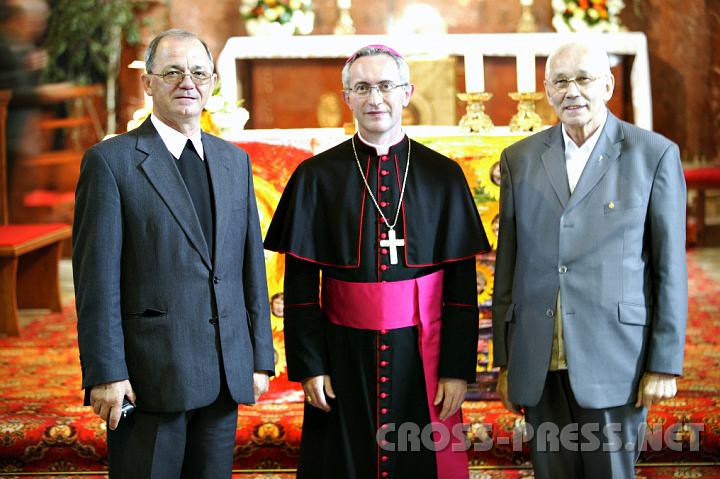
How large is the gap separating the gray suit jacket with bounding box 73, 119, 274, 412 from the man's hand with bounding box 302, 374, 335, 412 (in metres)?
0.25

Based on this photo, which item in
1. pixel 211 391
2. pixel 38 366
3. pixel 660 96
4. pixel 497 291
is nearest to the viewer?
pixel 211 391

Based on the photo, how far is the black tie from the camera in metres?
2.92

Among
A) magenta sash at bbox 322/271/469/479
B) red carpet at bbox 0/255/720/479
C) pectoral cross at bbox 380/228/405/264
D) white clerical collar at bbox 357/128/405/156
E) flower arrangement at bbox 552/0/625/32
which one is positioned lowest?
red carpet at bbox 0/255/720/479

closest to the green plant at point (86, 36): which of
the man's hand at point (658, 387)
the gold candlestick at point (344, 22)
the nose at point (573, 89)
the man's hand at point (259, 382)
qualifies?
the gold candlestick at point (344, 22)

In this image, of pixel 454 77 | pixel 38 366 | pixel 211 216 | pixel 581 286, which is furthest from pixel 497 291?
pixel 454 77

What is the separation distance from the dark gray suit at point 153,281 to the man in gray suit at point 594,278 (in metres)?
0.92

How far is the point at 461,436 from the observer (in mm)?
3184

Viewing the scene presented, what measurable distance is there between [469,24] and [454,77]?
1299 millimetres

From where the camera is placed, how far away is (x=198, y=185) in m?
2.94

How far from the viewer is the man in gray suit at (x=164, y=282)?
9.18 feet

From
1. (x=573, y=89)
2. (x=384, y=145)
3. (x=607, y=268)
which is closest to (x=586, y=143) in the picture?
(x=573, y=89)

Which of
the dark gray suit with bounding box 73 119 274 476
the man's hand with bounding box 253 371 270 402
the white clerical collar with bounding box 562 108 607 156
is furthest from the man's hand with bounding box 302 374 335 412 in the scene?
the white clerical collar with bounding box 562 108 607 156

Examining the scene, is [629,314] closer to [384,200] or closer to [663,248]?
[663,248]

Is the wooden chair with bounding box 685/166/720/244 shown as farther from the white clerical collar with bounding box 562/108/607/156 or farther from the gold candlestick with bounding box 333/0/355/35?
the white clerical collar with bounding box 562/108/607/156
